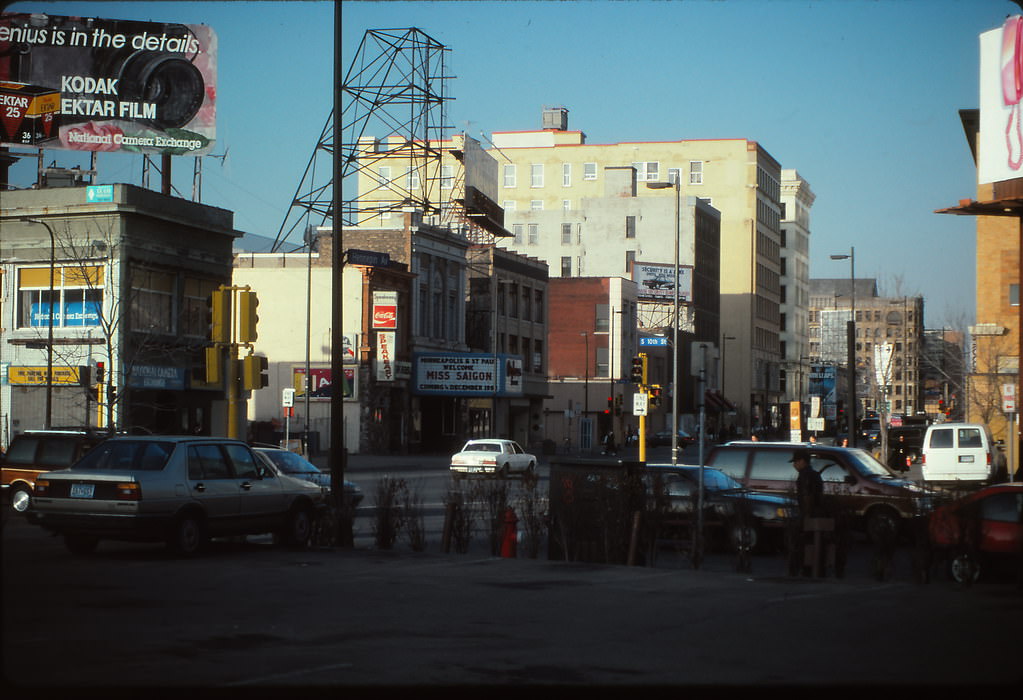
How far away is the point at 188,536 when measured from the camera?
1859 cm

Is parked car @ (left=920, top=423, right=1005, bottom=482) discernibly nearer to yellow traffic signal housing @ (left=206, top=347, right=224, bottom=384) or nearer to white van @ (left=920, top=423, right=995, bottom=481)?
white van @ (left=920, top=423, right=995, bottom=481)

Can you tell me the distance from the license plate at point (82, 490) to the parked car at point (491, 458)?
96.1ft

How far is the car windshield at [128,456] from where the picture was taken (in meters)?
18.6

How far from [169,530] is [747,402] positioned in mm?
121138

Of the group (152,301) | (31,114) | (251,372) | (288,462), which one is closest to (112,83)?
(31,114)

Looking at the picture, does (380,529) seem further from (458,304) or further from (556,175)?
(556,175)

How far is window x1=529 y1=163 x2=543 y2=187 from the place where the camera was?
133m

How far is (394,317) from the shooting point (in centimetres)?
6625

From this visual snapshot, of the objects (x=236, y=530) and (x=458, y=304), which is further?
(x=458, y=304)

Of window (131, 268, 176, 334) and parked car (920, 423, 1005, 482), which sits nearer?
parked car (920, 423, 1005, 482)

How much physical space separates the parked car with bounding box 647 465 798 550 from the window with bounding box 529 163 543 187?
11100 centimetres

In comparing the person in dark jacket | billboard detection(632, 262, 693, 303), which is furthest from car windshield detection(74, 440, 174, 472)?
billboard detection(632, 262, 693, 303)

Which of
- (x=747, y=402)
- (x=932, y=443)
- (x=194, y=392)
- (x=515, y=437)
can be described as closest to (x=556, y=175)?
(x=747, y=402)

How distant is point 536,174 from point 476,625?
122 meters
